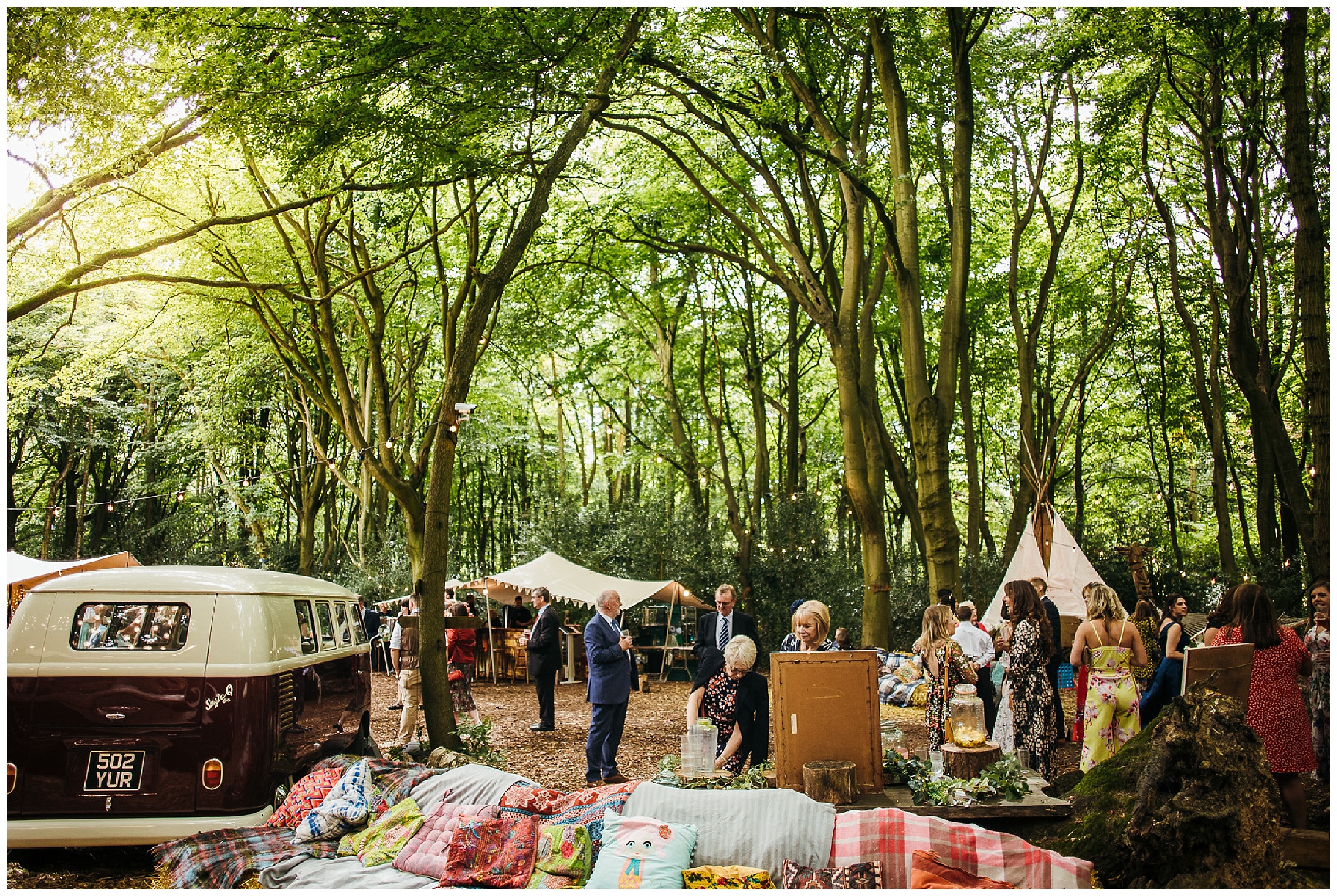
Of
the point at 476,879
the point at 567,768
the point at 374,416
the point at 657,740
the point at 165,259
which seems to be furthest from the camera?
the point at 374,416

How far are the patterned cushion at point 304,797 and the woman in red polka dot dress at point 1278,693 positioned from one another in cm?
594

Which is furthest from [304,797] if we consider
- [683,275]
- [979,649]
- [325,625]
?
[683,275]

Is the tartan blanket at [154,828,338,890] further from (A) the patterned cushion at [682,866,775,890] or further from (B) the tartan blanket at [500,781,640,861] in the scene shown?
(A) the patterned cushion at [682,866,775,890]

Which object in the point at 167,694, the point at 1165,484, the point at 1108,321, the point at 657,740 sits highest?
the point at 1108,321

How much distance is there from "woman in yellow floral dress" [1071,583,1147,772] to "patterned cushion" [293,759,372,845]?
534 centimetres

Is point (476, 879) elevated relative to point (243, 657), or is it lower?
lower

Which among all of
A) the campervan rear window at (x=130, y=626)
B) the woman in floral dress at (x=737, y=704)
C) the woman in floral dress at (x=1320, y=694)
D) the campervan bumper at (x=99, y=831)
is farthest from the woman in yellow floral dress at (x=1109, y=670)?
the campervan rear window at (x=130, y=626)

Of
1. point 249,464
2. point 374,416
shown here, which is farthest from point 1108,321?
point 249,464

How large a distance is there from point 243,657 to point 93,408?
25.1 m

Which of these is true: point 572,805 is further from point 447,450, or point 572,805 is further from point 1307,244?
point 1307,244

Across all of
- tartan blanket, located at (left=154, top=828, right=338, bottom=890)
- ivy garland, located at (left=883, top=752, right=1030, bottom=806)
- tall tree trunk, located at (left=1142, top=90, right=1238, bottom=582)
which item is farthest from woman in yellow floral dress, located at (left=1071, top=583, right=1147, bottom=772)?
tall tree trunk, located at (left=1142, top=90, right=1238, bottom=582)

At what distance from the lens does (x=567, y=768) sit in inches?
383

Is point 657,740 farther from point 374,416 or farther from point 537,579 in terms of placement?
point 374,416

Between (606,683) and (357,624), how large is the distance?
2.53m
